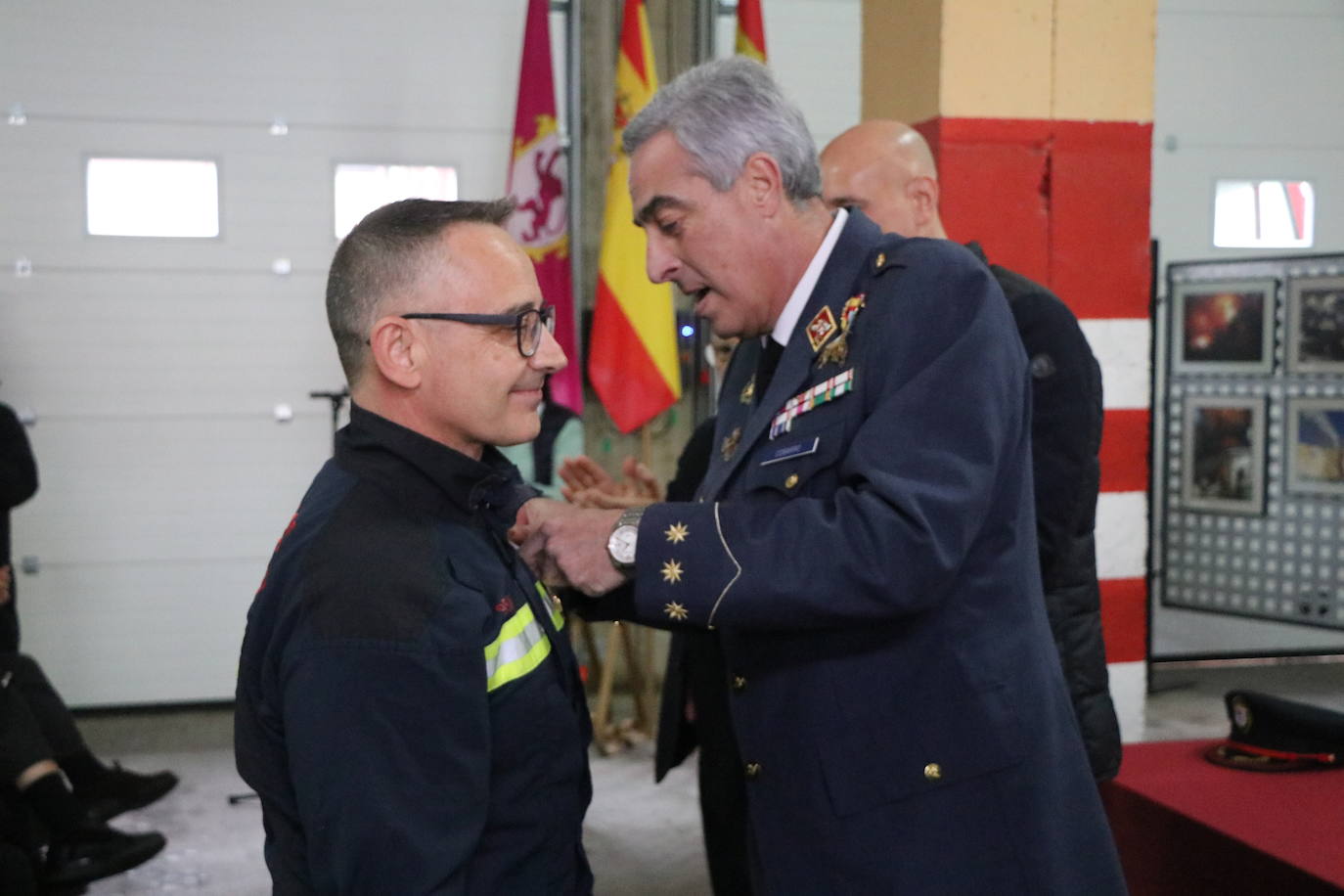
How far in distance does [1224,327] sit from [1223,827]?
13.1 feet

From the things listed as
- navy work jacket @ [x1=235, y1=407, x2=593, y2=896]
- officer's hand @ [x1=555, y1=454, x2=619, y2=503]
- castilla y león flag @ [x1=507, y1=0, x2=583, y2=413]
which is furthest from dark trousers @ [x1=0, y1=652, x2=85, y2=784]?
navy work jacket @ [x1=235, y1=407, x2=593, y2=896]

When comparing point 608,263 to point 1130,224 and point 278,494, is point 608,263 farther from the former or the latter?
point 1130,224

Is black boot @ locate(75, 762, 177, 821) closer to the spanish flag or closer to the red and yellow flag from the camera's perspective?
the spanish flag

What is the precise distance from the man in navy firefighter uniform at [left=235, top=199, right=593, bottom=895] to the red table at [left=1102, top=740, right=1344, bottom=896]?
1178 millimetres

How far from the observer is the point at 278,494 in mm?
5254

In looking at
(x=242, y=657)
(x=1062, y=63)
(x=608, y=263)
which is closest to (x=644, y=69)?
(x=608, y=263)

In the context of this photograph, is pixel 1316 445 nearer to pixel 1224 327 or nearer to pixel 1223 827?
pixel 1224 327

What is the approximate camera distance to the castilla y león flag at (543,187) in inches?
191

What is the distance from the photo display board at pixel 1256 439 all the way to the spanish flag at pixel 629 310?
2.48 m

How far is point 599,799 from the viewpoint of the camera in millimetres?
4262

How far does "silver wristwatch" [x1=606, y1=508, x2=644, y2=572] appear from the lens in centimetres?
133

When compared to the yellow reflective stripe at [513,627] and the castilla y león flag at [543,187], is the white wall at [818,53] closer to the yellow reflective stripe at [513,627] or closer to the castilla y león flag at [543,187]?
the castilla y león flag at [543,187]

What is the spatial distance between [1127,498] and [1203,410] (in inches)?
114

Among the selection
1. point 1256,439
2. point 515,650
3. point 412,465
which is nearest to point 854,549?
point 515,650
